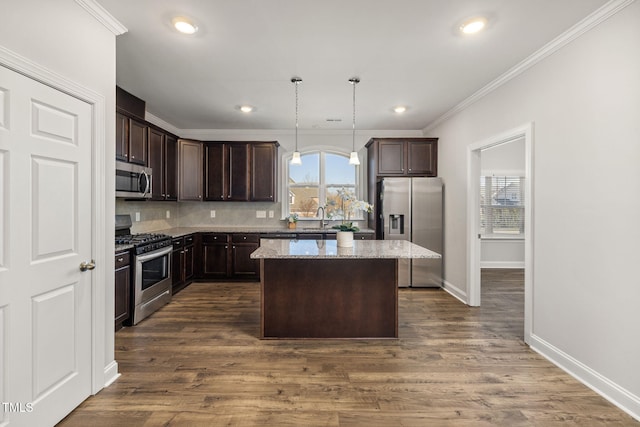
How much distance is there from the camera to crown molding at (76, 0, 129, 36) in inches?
82.8

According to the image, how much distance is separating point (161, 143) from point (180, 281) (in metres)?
2.03

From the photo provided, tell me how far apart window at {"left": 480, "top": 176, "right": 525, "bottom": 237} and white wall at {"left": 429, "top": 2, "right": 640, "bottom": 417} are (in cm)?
374

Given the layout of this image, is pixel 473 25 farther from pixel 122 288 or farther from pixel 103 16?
pixel 122 288

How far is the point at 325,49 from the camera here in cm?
287

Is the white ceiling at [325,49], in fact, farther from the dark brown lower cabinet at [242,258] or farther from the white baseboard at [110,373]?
the white baseboard at [110,373]

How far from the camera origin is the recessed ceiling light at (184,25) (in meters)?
2.39

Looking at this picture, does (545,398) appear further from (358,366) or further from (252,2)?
(252,2)

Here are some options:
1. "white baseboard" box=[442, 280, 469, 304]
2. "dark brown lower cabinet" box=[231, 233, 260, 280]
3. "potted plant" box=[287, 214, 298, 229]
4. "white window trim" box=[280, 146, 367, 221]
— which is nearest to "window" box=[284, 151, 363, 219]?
"white window trim" box=[280, 146, 367, 221]

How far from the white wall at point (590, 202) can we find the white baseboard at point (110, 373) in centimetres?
354

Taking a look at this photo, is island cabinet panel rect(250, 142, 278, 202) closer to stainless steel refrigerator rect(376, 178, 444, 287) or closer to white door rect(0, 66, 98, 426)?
stainless steel refrigerator rect(376, 178, 444, 287)

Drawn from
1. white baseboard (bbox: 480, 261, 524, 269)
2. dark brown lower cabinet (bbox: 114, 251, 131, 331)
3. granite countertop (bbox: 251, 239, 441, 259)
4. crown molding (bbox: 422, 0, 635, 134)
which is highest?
crown molding (bbox: 422, 0, 635, 134)

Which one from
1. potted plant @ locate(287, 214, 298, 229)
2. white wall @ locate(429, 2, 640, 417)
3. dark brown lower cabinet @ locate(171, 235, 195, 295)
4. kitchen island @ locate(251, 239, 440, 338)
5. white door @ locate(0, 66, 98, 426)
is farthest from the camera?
potted plant @ locate(287, 214, 298, 229)

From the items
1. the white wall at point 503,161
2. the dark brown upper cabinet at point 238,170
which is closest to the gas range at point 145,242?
the dark brown upper cabinet at point 238,170

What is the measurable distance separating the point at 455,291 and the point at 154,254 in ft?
13.3
